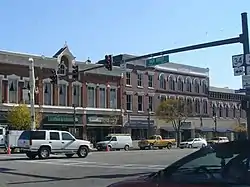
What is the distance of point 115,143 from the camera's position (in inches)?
2007

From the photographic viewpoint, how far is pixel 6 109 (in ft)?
167

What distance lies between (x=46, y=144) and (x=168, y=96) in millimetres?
38770

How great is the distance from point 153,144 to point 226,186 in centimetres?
5047

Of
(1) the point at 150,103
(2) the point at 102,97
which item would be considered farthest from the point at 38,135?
(1) the point at 150,103

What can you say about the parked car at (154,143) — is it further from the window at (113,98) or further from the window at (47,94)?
the window at (47,94)

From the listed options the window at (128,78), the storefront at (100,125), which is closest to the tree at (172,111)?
the window at (128,78)

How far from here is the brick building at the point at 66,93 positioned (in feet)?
169

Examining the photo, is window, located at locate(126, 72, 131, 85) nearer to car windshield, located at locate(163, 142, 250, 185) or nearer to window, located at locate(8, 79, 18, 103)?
window, located at locate(8, 79, 18, 103)

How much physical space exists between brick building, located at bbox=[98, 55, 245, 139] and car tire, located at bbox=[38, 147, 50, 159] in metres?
26.0

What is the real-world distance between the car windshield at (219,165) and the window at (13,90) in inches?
1875

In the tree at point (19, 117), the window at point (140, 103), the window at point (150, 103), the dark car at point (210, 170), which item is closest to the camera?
the dark car at point (210, 170)

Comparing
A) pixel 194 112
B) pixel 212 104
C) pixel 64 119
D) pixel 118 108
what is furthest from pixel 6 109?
pixel 212 104

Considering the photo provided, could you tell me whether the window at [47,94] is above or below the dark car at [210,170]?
above

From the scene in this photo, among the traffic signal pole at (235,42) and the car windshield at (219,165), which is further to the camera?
the traffic signal pole at (235,42)
